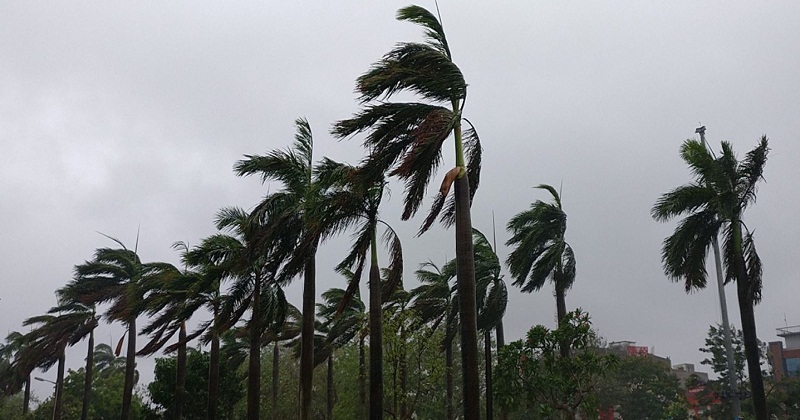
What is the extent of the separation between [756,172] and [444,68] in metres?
10.9

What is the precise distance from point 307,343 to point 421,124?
291 inches

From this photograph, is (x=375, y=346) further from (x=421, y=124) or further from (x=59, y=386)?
(x=59, y=386)

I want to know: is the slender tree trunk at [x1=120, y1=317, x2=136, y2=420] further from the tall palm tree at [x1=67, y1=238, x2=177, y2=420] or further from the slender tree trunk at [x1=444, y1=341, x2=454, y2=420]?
the slender tree trunk at [x1=444, y1=341, x2=454, y2=420]

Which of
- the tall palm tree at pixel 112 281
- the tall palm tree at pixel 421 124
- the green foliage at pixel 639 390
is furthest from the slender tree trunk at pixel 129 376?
the green foliage at pixel 639 390

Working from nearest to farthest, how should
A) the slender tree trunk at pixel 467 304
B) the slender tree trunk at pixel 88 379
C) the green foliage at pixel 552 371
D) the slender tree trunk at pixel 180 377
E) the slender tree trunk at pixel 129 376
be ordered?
the slender tree trunk at pixel 467 304
the green foliage at pixel 552 371
the slender tree trunk at pixel 180 377
the slender tree trunk at pixel 129 376
the slender tree trunk at pixel 88 379

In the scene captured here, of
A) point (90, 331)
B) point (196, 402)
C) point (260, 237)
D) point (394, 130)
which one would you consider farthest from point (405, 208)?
point (90, 331)

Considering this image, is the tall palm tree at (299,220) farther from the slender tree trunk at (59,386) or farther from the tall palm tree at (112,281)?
the slender tree trunk at (59,386)

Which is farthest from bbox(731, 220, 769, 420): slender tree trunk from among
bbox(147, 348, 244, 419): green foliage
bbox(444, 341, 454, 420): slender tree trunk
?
bbox(147, 348, 244, 419): green foliage

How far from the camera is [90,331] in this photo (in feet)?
141

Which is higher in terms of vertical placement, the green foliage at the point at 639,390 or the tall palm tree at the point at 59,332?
the tall palm tree at the point at 59,332

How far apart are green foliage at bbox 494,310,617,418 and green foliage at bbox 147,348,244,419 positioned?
49.4ft

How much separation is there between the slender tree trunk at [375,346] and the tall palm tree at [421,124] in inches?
152

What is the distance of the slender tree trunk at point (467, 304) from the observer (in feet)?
38.6

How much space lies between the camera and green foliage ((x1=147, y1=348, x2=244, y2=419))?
3350 cm
